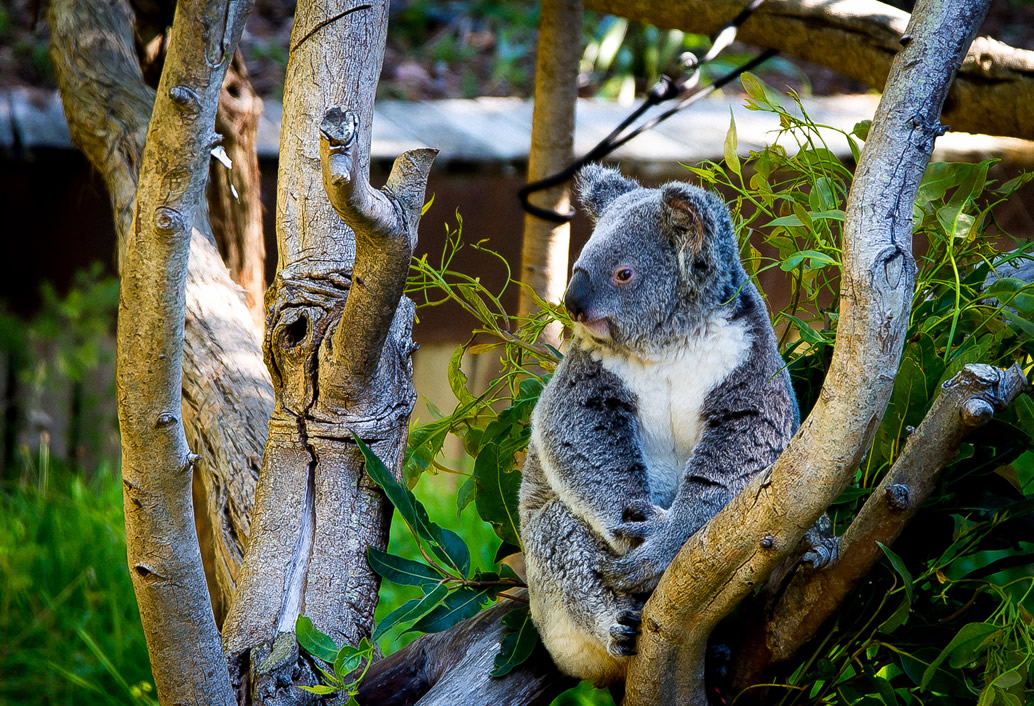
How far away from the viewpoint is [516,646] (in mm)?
1543

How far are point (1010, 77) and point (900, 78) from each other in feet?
3.59

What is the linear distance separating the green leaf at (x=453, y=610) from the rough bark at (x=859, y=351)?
46 centimetres

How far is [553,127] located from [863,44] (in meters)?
0.76

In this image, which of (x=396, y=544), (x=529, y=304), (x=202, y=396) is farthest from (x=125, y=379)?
(x=396, y=544)

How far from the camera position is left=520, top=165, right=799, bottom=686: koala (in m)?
1.41

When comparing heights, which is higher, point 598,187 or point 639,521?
point 598,187

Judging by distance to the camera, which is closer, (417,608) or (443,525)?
(417,608)

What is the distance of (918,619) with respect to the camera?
52.2 inches

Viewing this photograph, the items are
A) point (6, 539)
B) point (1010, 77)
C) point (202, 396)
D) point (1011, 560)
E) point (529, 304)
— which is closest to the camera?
point (1011, 560)

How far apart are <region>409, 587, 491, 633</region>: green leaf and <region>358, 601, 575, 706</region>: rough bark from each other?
91 millimetres

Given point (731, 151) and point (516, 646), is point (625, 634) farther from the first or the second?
point (731, 151)

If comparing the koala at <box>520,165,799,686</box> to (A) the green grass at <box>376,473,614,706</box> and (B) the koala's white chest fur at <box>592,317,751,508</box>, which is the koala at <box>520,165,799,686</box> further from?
(A) the green grass at <box>376,473,614,706</box>

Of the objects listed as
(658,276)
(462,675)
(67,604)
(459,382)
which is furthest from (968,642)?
(67,604)

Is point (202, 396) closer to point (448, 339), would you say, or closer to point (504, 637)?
point (504, 637)
